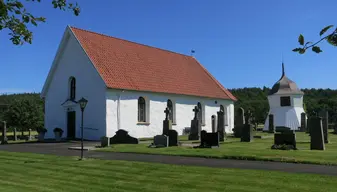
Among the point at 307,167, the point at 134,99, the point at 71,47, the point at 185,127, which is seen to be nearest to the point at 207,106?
the point at 185,127

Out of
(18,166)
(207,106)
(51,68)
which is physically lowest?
(18,166)

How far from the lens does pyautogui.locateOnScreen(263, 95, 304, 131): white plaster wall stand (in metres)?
45.9

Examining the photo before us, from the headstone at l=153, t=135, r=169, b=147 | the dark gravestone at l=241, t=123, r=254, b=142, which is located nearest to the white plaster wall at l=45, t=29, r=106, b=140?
the headstone at l=153, t=135, r=169, b=147

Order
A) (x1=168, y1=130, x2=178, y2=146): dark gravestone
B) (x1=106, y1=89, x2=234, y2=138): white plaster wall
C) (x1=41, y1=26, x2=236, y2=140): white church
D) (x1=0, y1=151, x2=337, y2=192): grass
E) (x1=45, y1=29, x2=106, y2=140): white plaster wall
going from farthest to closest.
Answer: (x1=41, y1=26, x2=236, y2=140): white church
(x1=106, y1=89, x2=234, y2=138): white plaster wall
(x1=45, y1=29, x2=106, y2=140): white plaster wall
(x1=168, y1=130, x2=178, y2=146): dark gravestone
(x1=0, y1=151, x2=337, y2=192): grass

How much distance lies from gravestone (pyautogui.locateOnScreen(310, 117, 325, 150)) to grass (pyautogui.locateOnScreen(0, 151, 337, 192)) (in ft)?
26.5

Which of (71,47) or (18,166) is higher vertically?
(71,47)

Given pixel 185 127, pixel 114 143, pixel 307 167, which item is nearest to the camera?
pixel 307 167

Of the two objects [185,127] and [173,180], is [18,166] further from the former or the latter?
[185,127]

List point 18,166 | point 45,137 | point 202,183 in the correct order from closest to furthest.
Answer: point 202,183 → point 18,166 → point 45,137

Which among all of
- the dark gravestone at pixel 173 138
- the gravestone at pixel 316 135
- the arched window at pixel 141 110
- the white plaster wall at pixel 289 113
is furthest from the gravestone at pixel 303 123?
the dark gravestone at pixel 173 138

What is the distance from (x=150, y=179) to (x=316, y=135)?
10.9 metres

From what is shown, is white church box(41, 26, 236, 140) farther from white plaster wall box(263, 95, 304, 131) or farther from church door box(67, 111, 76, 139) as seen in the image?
white plaster wall box(263, 95, 304, 131)

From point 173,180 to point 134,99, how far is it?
70.8ft

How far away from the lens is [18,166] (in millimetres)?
13406
